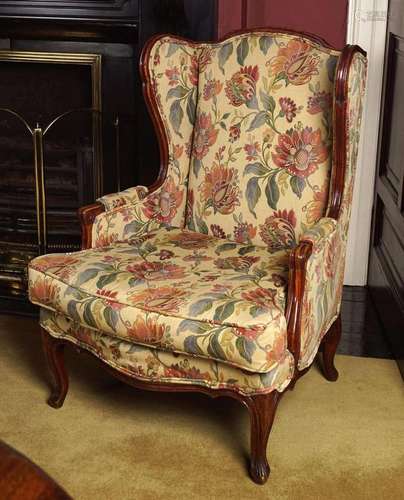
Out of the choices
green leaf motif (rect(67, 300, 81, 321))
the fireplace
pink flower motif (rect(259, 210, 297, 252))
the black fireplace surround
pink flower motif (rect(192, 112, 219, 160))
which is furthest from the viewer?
the fireplace

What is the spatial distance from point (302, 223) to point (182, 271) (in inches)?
16.0

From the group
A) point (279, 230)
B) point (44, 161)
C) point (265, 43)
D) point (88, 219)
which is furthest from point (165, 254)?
point (44, 161)

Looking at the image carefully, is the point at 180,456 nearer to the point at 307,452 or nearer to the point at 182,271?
the point at 307,452

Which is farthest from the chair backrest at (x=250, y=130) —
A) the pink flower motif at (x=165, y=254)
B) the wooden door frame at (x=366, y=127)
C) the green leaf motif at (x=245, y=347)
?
the wooden door frame at (x=366, y=127)

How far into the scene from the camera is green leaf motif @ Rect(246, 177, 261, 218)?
2.40 meters

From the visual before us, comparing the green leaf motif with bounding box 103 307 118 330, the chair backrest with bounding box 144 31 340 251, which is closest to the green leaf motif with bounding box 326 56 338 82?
the chair backrest with bounding box 144 31 340 251

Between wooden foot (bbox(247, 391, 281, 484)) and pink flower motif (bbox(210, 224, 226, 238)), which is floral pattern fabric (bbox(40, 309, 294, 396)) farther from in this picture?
pink flower motif (bbox(210, 224, 226, 238))

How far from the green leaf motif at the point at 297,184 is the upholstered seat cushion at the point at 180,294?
0.58 feet

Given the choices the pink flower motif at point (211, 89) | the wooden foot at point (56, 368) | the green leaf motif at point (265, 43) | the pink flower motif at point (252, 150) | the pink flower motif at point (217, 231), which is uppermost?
the green leaf motif at point (265, 43)

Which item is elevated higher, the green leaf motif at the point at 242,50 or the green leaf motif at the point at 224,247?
the green leaf motif at the point at 242,50

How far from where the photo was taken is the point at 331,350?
2.50 meters

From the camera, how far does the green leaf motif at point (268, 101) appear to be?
2367mm

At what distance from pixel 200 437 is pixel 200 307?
434 millimetres

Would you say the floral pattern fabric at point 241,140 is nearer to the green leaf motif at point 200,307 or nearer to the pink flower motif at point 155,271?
the pink flower motif at point 155,271
